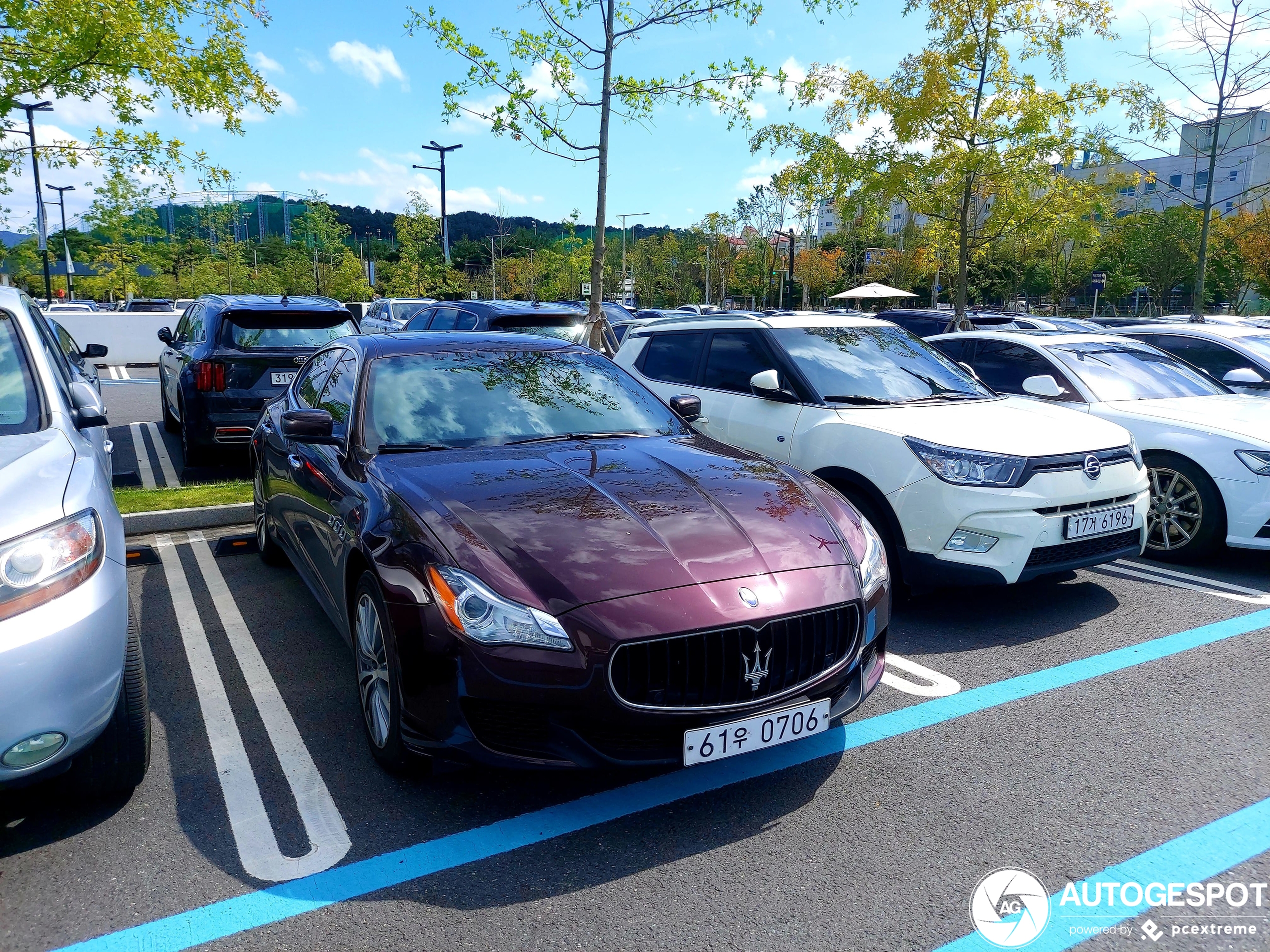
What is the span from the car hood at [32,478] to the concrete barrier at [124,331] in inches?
865

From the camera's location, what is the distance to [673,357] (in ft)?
22.1

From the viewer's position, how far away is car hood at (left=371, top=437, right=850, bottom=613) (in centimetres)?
278

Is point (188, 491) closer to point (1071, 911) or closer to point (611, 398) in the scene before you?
point (611, 398)

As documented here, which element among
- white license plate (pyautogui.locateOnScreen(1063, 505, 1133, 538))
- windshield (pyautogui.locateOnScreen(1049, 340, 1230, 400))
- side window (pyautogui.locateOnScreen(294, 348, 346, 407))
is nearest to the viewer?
white license plate (pyautogui.locateOnScreen(1063, 505, 1133, 538))

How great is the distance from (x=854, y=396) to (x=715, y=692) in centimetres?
318

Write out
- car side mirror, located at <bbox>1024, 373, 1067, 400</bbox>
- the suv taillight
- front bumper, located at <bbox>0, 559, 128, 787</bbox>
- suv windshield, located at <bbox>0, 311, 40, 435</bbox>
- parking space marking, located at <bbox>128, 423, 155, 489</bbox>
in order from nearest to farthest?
front bumper, located at <bbox>0, 559, 128, 787</bbox> < suv windshield, located at <bbox>0, 311, 40, 435</bbox> < car side mirror, located at <bbox>1024, 373, 1067, 400</bbox> < the suv taillight < parking space marking, located at <bbox>128, 423, 155, 489</bbox>

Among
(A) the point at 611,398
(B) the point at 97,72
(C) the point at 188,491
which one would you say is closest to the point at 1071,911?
(A) the point at 611,398

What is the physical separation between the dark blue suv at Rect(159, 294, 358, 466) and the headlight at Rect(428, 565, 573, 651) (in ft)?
18.6

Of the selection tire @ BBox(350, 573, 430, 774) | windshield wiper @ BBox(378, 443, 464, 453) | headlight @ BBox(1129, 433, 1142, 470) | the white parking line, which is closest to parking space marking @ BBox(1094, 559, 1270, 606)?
headlight @ BBox(1129, 433, 1142, 470)

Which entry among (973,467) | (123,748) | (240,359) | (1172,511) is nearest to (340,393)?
(123,748)

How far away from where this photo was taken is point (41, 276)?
6081cm

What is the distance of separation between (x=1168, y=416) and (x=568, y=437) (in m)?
4.69

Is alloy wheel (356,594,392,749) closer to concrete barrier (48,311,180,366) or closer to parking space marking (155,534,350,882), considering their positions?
parking space marking (155,534,350,882)

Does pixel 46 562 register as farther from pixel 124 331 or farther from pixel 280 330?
pixel 124 331
